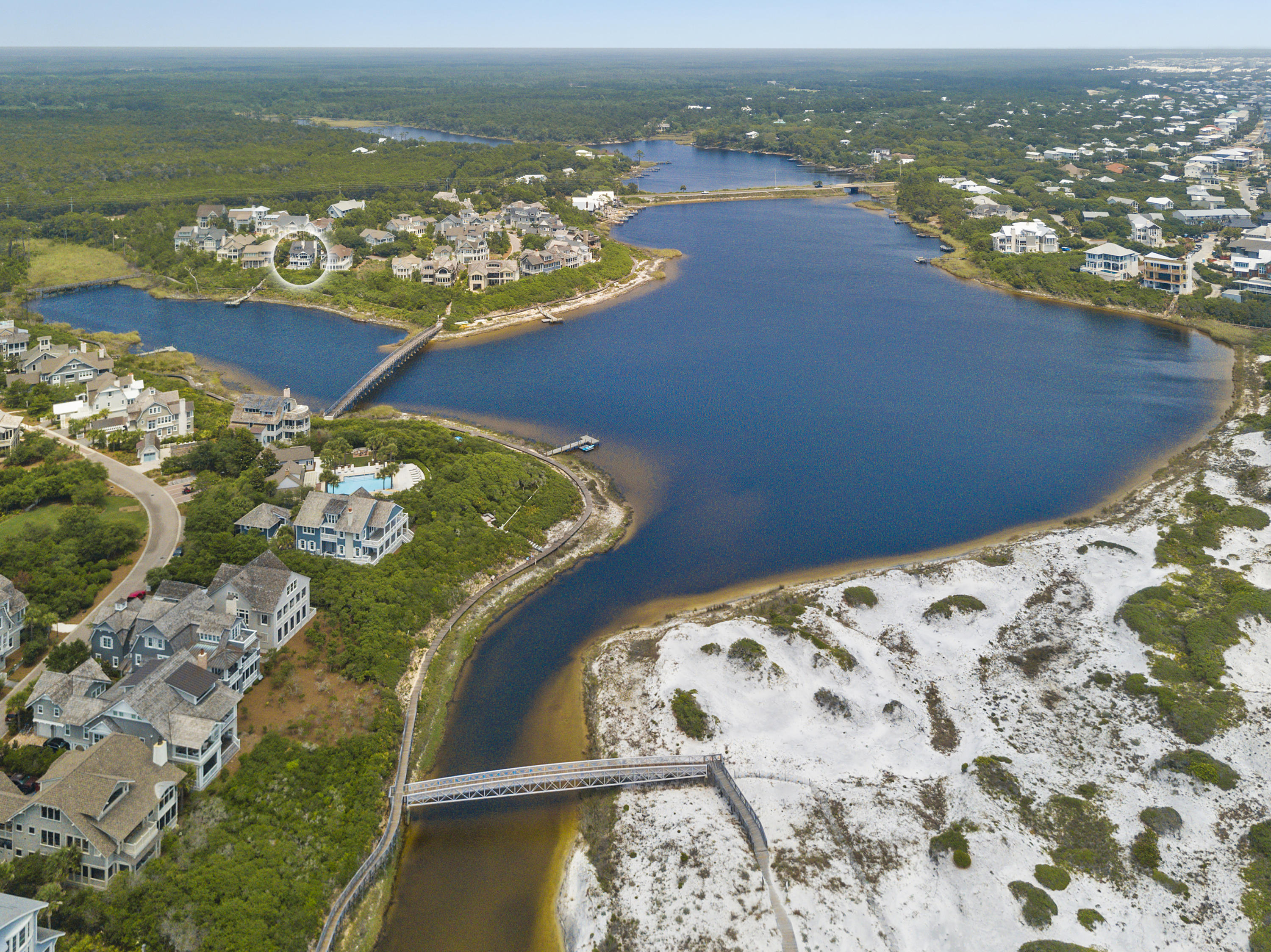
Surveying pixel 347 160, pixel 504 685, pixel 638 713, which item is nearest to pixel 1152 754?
pixel 638 713

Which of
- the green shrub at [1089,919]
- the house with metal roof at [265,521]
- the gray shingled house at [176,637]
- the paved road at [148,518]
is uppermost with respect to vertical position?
the gray shingled house at [176,637]

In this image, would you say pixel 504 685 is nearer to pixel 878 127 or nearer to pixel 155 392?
pixel 155 392

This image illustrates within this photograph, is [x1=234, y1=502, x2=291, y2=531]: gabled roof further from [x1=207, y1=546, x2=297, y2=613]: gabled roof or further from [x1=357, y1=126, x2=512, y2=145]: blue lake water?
[x1=357, y1=126, x2=512, y2=145]: blue lake water

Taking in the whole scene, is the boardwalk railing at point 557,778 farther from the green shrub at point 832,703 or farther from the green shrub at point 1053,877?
the green shrub at point 1053,877

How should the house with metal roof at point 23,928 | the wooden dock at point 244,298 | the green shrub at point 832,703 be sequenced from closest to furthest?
the house with metal roof at point 23,928 → the green shrub at point 832,703 → the wooden dock at point 244,298

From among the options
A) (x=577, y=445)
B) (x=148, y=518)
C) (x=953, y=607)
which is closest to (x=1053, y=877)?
(x=953, y=607)

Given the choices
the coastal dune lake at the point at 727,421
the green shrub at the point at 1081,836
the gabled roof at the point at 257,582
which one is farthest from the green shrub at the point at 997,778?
the gabled roof at the point at 257,582
